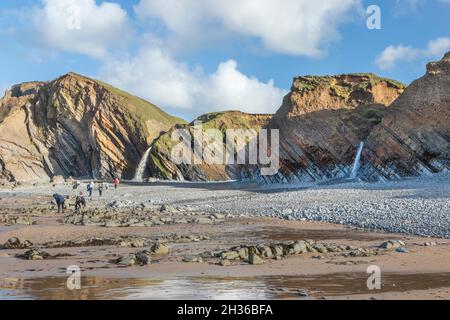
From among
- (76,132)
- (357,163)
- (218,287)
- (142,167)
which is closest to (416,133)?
(357,163)

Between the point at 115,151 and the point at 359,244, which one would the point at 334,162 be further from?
the point at 115,151

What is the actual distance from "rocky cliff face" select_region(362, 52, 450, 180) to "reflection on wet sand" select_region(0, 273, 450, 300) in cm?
3369

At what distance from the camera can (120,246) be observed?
17453 mm

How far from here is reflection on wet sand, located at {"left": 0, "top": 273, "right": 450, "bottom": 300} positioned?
30.9ft

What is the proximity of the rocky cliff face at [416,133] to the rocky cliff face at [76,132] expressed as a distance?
56.7m

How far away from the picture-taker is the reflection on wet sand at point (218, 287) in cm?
942

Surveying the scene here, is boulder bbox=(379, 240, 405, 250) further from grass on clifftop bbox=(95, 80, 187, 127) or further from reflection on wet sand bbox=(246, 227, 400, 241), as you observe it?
grass on clifftop bbox=(95, 80, 187, 127)

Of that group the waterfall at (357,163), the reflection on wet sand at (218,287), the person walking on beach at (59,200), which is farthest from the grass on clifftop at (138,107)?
the reflection on wet sand at (218,287)

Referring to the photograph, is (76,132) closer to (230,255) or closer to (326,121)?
(326,121)

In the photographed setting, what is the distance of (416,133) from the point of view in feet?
147

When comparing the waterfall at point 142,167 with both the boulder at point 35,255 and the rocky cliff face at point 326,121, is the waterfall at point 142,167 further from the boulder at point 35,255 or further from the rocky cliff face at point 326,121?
the boulder at point 35,255

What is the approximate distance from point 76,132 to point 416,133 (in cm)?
7396

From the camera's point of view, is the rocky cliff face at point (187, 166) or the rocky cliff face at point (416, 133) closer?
the rocky cliff face at point (416, 133)

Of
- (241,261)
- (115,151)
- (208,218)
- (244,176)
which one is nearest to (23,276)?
(241,261)
